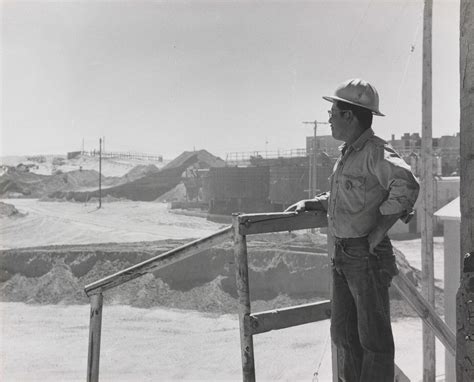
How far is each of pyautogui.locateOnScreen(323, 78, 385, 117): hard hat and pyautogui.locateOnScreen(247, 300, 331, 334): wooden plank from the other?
1.07 metres

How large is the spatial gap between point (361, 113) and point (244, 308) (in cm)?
119

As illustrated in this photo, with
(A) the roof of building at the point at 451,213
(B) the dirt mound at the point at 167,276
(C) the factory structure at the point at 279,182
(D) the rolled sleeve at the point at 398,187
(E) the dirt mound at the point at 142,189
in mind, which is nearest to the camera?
(D) the rolled sleeve at the point at 398,187

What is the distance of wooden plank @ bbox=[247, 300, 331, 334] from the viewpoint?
2.57 m

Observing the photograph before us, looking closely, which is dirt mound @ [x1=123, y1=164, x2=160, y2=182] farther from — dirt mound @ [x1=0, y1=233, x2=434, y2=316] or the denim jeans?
the denim jeans

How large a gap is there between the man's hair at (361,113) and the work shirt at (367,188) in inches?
2.2

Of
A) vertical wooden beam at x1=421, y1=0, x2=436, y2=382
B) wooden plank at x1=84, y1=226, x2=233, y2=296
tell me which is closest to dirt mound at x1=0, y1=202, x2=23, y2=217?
vertical wooden beam at x1=421, y1=0, x2=436, y2=382

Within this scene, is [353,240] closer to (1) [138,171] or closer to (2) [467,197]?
(2) [467,197]

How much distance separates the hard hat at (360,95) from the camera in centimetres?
274

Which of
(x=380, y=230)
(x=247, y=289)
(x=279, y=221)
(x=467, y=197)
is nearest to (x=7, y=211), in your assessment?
(x=279, y=221)

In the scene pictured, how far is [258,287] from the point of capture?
75.3ft

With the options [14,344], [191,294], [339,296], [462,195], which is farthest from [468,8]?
[191,294]

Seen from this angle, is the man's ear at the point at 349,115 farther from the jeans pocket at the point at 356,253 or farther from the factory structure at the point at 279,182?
the factory structure at the point at 279,182

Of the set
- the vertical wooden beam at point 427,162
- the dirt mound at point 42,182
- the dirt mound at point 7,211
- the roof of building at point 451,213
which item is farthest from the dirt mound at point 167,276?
the dirt mound at point 42,182

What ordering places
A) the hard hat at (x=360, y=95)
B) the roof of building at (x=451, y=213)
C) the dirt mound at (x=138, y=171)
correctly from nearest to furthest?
the hard hat at (x=360, y=95)
the roof of building at (x=451, y=213)
the dirt mound at (x=138, y=171)
